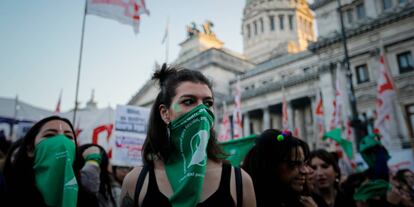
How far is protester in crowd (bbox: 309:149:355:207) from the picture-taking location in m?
4.43

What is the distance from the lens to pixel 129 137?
8.66 meters

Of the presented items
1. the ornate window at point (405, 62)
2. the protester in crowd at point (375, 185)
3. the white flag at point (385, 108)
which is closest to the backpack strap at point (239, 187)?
the protester in crowd at point (375, 185)

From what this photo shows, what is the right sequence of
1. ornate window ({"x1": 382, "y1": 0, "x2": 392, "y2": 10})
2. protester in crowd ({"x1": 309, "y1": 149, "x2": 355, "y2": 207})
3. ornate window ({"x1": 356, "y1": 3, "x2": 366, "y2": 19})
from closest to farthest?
1. protester in crowd ({"x1": 309, "y1": 149, "x2": 355, "y2": 207})
2. ornate window ({"x1": 382, "y1": 0, "x2": 392, "y2": 10})
3. ornate window ({"x1": 356, "y1": 3, "x2": 366, "y2": 19})

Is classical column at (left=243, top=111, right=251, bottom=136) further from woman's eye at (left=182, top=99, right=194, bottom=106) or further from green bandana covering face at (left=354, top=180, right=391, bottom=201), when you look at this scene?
woman's eye at (left=182, top=99, right=194, bottom=106)

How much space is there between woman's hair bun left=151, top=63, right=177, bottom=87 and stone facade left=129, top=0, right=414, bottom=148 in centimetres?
874

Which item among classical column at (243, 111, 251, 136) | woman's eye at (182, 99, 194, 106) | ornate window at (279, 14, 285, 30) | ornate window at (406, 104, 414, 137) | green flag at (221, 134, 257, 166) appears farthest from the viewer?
ornate window at (279, 14, 285, 30)

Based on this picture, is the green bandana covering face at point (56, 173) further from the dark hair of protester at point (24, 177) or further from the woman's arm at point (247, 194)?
the woman's arm at point (247, 194)

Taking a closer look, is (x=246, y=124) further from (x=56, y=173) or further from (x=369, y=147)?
(x=56, y=173)

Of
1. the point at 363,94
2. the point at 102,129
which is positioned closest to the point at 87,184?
the point at 102,129

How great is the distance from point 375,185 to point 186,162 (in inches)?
144

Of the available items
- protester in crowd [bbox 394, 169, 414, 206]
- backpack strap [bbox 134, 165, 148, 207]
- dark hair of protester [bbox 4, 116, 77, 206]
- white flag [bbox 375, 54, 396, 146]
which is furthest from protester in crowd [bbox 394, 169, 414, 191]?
white flag [bbox 375, 54, 396, 146]

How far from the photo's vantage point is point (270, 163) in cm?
277

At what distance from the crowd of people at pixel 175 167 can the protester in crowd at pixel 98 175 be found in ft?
0.05

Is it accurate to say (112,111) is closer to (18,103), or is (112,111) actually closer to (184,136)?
(18,103)
